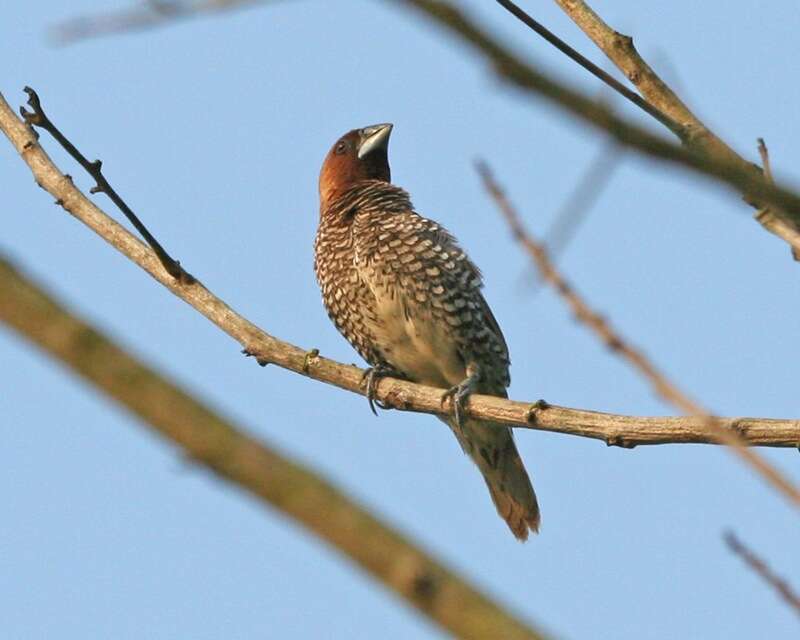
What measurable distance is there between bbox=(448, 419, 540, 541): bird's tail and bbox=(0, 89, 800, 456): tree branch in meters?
1.83

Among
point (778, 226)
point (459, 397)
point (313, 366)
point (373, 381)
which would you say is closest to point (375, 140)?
point (373, 381)

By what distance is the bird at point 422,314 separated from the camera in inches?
352

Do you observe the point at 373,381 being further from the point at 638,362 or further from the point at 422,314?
the point at 638,362

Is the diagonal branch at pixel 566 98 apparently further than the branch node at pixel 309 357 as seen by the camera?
No

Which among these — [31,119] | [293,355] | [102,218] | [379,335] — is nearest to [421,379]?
[379,335]

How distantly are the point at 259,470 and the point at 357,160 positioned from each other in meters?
8.99

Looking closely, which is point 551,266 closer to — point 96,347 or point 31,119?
point 96,347

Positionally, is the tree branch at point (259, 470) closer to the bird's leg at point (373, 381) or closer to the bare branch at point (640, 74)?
the bare branch at point (640, 74)

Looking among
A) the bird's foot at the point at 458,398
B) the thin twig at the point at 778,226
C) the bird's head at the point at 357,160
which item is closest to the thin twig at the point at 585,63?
the thin twig at the point at 778,226

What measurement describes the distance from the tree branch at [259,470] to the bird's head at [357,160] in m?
8.61

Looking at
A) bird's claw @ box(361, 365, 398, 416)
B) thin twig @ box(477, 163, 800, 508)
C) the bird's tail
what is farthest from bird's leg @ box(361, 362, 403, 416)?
thin twig @ box(477, 163, 800, 508)

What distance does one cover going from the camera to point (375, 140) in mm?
10664

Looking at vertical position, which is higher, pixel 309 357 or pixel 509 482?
pixel 509 482

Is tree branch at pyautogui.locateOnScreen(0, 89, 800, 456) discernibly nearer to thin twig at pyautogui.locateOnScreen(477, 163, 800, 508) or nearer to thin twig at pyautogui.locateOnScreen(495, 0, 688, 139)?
thin twig at pyautogui.locateOnScreen(495, 0, 688, 139)
